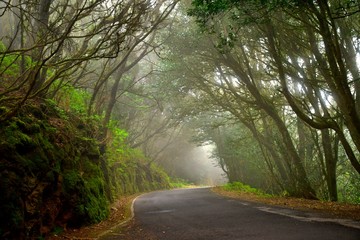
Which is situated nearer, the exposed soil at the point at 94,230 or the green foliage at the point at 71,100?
the exposed soil at the point at 94,230

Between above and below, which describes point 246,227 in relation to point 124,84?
below

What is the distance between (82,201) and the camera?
29.8ft

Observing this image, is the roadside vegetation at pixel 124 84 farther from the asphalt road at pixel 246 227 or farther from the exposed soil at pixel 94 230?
the asphalt road at pixel 246 227

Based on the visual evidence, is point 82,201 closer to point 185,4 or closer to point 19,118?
point 19,118

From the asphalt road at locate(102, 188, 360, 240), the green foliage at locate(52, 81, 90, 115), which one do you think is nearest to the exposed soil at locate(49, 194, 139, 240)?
the asphalt road at locate(102, 188, 360, 240)

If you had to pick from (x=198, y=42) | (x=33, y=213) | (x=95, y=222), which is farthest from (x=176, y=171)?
(x=33, y=213)

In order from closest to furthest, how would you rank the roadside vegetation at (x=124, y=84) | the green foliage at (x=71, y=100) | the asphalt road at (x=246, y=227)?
the asphalt road at (x=246, y=227)
the roadside vegetation at (x=124, y=84)
the green foliage at (x=71, y=100)

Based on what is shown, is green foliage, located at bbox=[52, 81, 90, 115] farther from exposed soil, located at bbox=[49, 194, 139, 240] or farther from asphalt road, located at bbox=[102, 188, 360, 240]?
asphalt road, located at bbox=[102, 188, 360, 240]

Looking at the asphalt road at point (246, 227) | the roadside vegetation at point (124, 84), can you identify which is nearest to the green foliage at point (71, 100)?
the roadside vegetation at point (124, 84)

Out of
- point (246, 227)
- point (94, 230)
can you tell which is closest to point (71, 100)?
point (94, 230)

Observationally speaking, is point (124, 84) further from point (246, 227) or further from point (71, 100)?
point (246, 227)

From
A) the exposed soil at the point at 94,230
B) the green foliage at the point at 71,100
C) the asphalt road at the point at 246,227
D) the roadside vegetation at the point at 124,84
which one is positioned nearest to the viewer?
the asphalt road at the point at 246,227

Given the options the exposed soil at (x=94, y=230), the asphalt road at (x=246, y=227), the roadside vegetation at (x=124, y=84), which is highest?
the roadside vegetation at (x=124, y=84)

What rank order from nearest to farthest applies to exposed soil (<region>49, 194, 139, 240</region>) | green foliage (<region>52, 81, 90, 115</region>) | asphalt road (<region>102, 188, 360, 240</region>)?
1. asphalt road (<region>102, 188, 360, 240</region>)
2. exposed soil (<region>49, 194, 139, 240</region>)
3. green foliage (<region>52, 81, 90, 115</region>)
